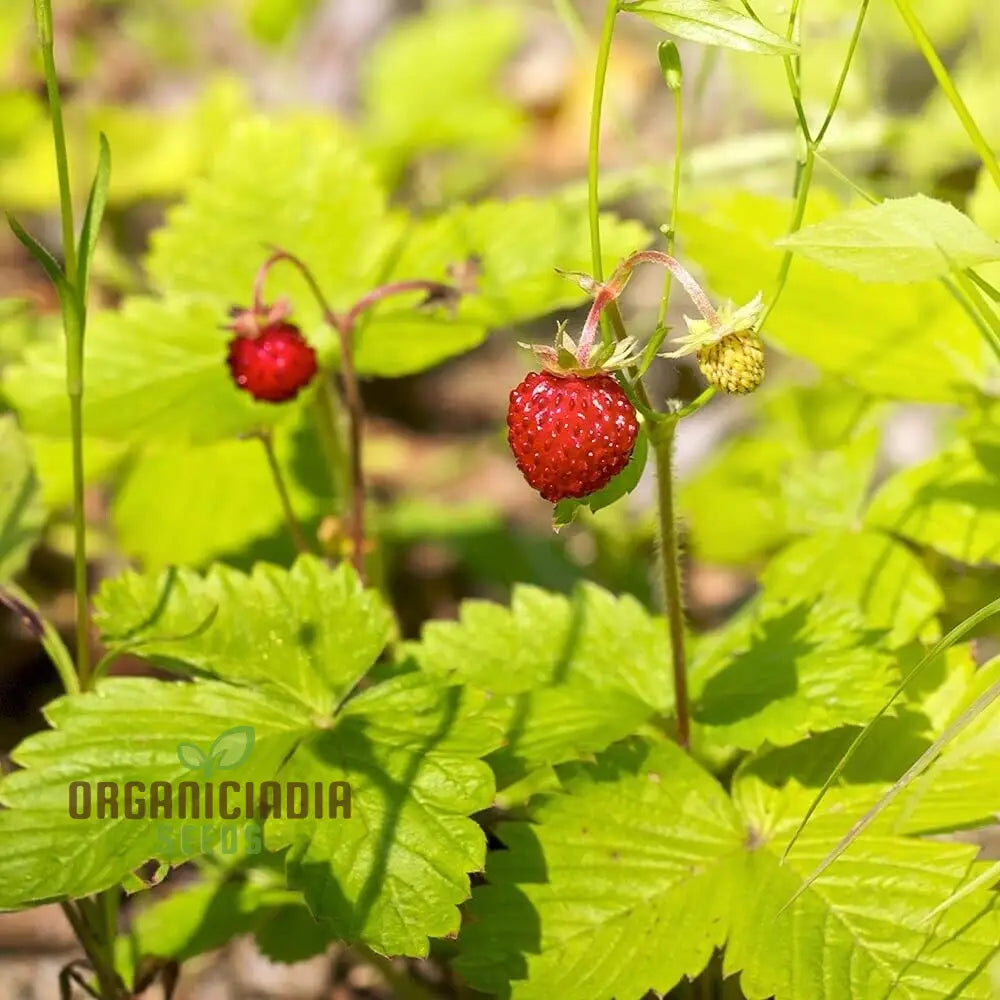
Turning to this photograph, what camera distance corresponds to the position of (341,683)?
130 cm

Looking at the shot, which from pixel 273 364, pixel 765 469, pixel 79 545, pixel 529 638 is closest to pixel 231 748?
pixel 79 545

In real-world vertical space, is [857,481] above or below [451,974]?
above

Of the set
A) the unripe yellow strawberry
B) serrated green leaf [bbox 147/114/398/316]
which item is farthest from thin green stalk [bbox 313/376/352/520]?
the unripe yellow strawberry

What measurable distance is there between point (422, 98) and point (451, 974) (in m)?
3.16

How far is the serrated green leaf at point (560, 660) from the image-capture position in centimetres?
135

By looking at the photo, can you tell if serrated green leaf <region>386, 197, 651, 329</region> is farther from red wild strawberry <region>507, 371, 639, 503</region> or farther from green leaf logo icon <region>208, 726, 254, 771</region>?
green leaf logo icon <region>208, 726, 254, 771</region>

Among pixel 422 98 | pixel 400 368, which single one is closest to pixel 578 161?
pixel 422 98

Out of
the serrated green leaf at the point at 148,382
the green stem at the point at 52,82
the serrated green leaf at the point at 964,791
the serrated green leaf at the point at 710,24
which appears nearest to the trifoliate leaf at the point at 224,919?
the serrated green leaf at the point at 148,382

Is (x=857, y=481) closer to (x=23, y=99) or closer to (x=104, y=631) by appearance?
(x=104, y=631)

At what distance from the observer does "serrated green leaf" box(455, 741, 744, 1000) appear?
1.20m

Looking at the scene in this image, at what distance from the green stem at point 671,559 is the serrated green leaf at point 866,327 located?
1.89ft

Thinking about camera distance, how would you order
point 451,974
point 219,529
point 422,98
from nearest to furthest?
point 451,974 < point 219,529 < point 422,98

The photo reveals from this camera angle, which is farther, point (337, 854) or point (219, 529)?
point (219, 529)

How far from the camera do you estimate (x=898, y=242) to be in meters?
1.02
